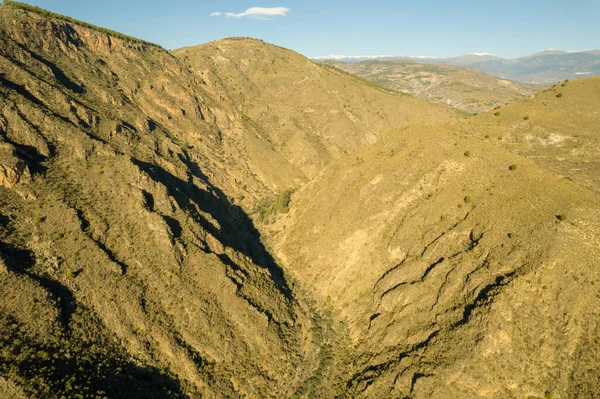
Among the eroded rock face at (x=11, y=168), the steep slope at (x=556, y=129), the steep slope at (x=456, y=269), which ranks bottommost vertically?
the steep slope at (x=456, y=269)

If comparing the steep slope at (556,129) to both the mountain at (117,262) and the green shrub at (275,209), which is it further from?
the mountain at (117,262)

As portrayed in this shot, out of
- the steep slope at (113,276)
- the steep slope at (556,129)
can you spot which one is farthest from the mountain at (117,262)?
the steep slope at (556,129)

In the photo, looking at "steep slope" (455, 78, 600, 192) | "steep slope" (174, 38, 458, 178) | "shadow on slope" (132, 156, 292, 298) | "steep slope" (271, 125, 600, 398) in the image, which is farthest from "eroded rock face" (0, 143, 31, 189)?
"steep slope" (455, 78, 600, 192)

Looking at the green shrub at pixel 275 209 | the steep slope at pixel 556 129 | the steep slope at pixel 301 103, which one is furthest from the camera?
the steep slope at pixel 301 103

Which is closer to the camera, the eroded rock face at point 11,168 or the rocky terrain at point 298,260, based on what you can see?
the rocky terrain at point 298,260

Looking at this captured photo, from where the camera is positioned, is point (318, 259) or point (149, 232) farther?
point (318, 259)

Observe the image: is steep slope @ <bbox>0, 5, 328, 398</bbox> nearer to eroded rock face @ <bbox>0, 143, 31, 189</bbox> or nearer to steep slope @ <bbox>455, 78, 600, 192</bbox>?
eroded rock face @ <bbox>0, 143, 31, 189</bbox>

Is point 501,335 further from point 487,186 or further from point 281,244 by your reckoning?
point 281,244

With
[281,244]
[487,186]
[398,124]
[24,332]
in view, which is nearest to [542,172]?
[487,186]
